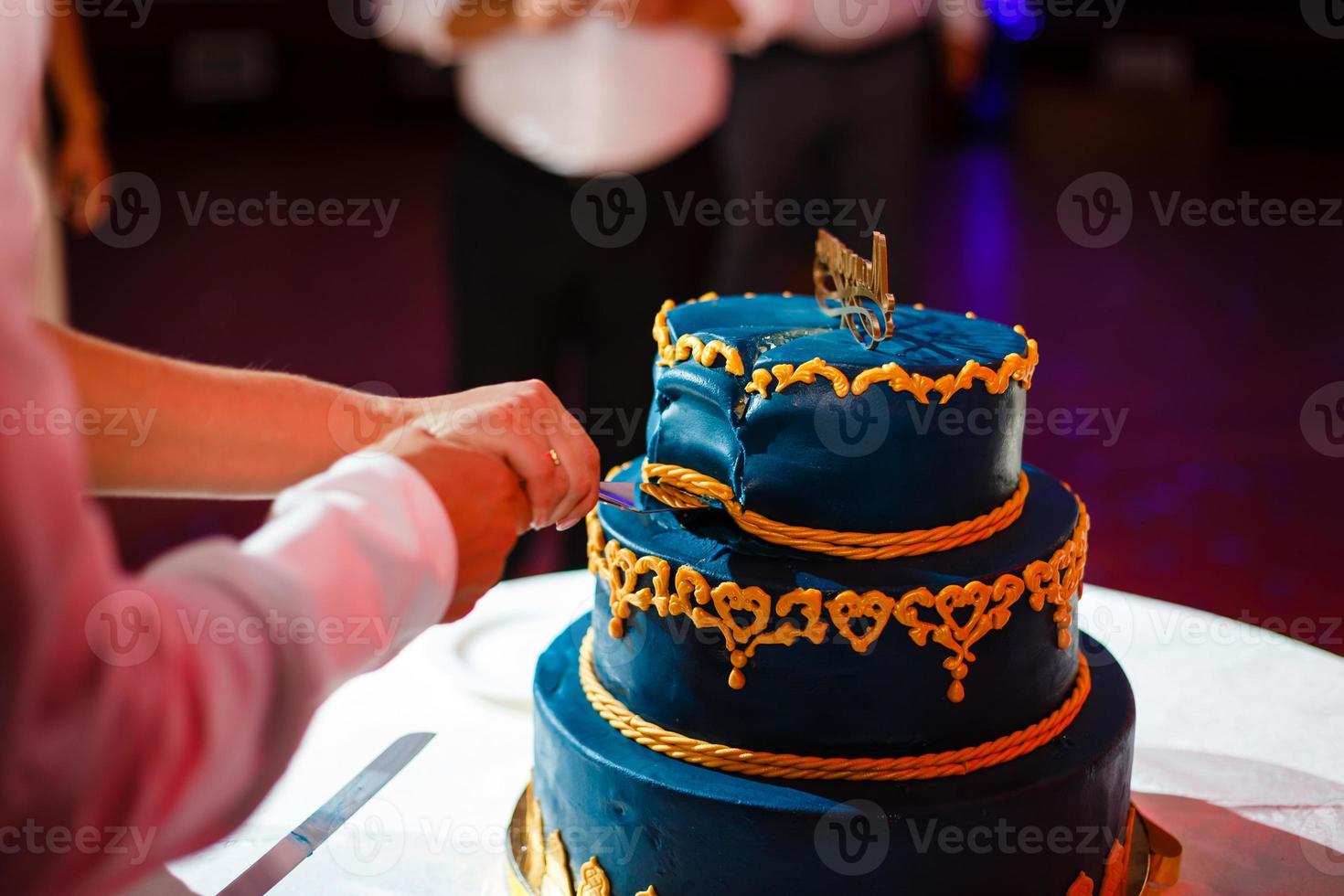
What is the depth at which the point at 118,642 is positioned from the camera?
73 centimetres

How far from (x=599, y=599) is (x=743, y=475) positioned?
0.21m

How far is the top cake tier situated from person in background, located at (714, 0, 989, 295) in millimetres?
1707

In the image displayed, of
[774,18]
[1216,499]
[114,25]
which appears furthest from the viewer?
[114,25]

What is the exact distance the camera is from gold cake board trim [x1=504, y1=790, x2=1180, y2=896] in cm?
136

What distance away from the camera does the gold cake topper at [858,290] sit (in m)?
1.28

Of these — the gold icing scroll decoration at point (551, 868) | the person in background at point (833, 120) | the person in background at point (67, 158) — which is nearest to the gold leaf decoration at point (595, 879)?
the gold icing scroll decoration at point (551, 868)

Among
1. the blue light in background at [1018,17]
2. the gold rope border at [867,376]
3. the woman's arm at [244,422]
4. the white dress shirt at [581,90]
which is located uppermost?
the blue light in background at [1018,17]

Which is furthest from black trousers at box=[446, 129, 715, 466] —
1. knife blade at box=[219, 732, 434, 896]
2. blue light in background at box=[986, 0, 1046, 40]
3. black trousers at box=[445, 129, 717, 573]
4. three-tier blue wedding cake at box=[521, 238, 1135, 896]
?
blue light in background at box=[986, 0, 1046, 40]

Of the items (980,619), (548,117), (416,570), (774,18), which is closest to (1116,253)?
(774,18)

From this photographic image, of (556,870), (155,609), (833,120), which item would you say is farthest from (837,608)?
(833,120)

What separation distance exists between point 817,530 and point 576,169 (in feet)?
4.08

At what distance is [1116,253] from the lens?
605 cm

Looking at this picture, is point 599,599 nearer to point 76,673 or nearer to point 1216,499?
point 76,673

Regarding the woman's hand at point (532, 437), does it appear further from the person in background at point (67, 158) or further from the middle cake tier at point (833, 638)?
the person in background at point (67, 158)
